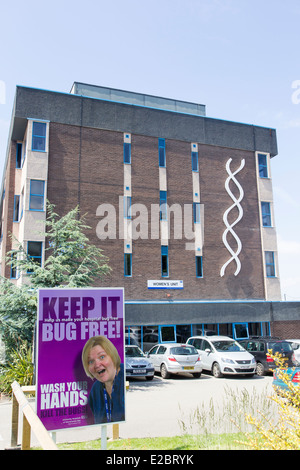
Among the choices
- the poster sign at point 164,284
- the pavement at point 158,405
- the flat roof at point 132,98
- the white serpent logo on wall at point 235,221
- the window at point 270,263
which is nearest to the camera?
the pavement at point 158,405

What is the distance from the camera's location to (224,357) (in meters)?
17.3

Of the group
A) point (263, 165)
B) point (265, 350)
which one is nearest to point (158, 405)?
point (265, 350)

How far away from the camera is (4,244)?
2638 centimetres

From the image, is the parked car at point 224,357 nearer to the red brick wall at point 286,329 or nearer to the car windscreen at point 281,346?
the car windscreen at point 281,346

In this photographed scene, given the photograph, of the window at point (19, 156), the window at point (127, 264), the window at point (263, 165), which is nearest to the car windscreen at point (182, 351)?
the window at point (127, 264)

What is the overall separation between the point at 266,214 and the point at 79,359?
2779cm

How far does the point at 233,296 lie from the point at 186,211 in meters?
6.89

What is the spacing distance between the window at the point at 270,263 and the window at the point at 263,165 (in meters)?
6.19

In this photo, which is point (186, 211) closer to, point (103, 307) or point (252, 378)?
point (252, 378)

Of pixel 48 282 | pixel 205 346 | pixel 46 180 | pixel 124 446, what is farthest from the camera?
pixel 46 180

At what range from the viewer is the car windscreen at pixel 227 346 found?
18156 mm

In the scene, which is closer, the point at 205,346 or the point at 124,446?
the point at 124,446

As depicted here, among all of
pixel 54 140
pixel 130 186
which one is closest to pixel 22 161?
pixel 54 140

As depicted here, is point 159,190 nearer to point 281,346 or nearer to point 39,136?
point 39,136
